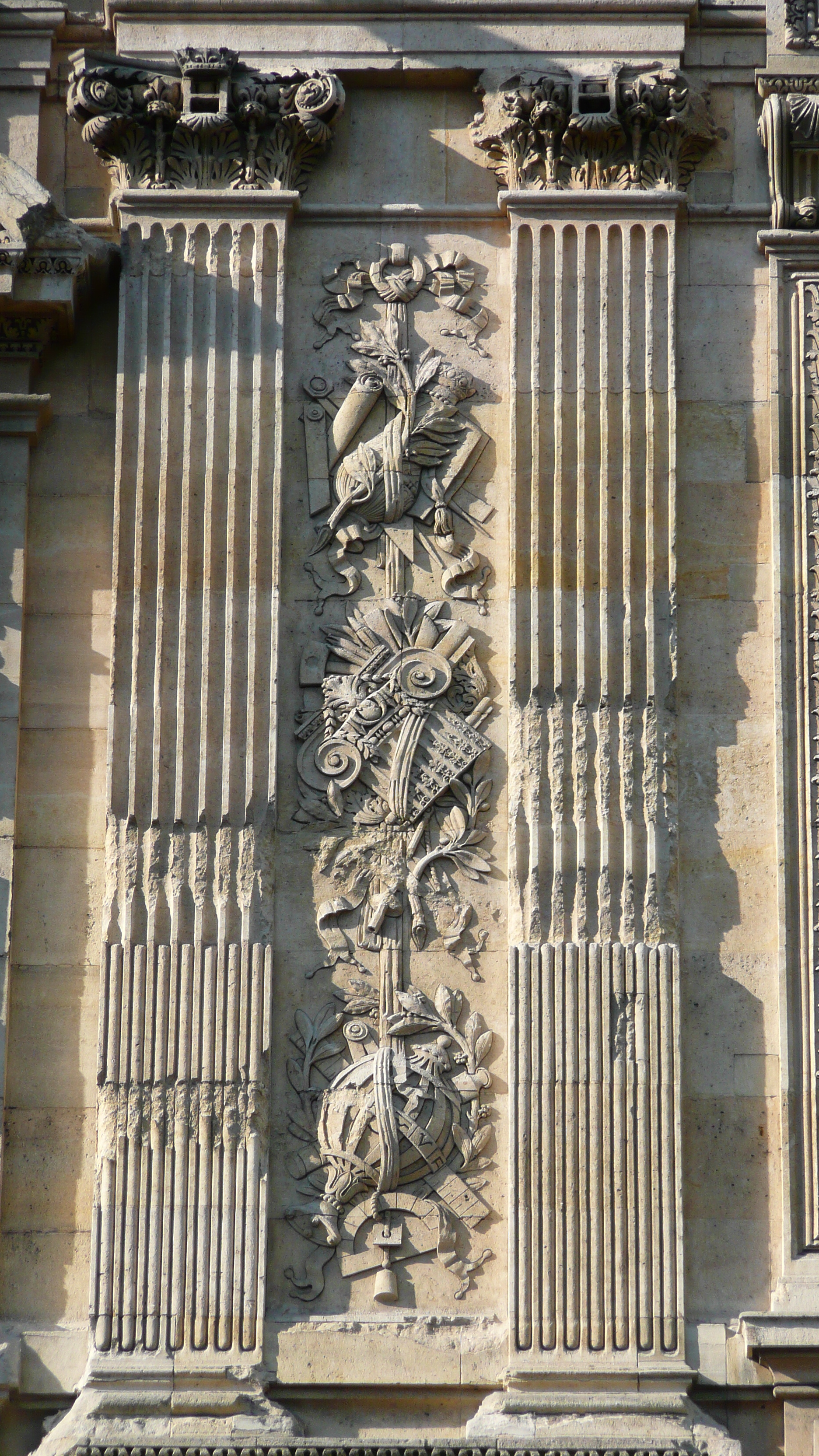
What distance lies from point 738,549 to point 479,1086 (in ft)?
11.2

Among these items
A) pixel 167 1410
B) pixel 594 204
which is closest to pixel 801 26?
pixel 594 204

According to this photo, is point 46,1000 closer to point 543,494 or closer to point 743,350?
point 543,494

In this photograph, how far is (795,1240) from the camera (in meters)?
10.5

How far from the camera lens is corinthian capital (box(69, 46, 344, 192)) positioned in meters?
11.4

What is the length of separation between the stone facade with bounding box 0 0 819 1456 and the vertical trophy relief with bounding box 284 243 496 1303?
0.08 ft

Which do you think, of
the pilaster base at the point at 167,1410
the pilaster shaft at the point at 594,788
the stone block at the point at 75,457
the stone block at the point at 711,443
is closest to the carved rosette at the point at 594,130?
the pilaster shaft at the point at 594,788

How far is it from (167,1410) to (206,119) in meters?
7.20

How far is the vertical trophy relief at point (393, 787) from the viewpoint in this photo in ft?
34.7

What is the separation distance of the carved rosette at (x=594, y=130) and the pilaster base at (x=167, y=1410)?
687cm

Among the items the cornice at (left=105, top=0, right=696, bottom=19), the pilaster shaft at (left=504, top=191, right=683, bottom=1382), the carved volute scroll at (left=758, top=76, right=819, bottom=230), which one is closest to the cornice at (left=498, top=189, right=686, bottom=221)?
the pilaster shaft at (left=504, top=191, right=683, bottom=1382)

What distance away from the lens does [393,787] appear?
11.0m

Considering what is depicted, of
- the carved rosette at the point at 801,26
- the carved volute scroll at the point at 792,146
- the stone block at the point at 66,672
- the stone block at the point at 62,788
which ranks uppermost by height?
the carved rosette at the point at 801,26

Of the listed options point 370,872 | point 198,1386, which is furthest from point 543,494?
point 198,1386

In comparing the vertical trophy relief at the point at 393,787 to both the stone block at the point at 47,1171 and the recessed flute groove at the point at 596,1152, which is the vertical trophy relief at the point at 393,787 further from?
the stone block at the point at 47,1171
